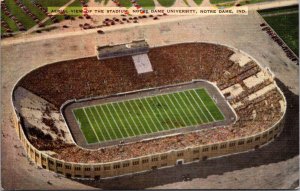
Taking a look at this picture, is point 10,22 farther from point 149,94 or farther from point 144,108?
point 144,108

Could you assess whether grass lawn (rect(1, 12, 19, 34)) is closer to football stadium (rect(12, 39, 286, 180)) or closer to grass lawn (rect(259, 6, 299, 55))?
football stadium (rect(12, 39, 286, 180))

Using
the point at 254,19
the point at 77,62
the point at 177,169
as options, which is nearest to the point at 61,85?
the point at 77,62

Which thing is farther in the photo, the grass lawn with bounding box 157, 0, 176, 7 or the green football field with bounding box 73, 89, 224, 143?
→ the grass lawn with bounding box 157, 0, 176, 7

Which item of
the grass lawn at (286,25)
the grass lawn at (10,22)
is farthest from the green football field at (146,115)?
the grass lawn at (10,22)

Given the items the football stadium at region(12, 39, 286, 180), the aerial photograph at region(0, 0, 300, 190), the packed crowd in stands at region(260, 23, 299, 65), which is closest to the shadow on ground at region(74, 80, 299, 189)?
the aerial photograph at region(0, 0, 300, 190)

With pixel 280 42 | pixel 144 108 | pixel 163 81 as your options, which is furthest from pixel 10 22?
pixel 280 42

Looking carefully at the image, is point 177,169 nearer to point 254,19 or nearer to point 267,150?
point 267,150
